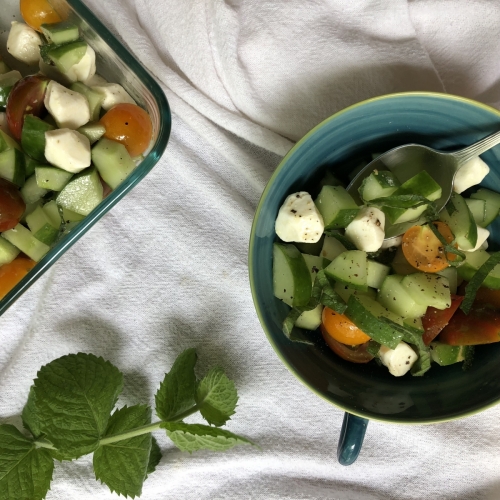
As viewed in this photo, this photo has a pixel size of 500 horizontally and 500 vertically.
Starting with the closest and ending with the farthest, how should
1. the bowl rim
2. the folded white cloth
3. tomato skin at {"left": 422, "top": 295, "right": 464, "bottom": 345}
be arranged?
the bowl rim → tomato skin at {"left": 422, "top": 295, "right": 464, "bottom": 345} → the folded white cloth

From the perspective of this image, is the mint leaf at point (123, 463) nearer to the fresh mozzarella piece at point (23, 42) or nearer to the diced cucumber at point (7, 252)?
the diced cucumber at point (7, 252)

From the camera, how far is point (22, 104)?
3.00 ft

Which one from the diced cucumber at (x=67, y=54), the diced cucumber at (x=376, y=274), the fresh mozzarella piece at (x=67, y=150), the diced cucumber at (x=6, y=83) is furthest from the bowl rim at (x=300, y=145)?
the diced cucumber at (x=6, y=83)

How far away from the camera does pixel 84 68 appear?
0.96m

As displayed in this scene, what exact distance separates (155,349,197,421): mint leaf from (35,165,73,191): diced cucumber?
16.9 inches

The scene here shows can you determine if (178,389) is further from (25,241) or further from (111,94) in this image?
(111,94)

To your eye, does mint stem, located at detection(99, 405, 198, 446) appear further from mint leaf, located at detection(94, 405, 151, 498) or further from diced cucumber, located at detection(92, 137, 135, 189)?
diced cucumber, located at detection(92, 137, 135, 189)

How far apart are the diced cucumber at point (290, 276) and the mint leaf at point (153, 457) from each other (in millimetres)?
490

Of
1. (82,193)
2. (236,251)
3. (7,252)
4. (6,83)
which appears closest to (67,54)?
(6,83)

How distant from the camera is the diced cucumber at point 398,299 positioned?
0.90 metres

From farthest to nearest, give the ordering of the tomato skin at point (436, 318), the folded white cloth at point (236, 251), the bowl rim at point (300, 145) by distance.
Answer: the folded white cloth at point (236, 251), the tomato skin at point (436, 318), the bowl rim at point (300, 145)

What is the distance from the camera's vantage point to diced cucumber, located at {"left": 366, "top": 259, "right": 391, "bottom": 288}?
3.09 feet

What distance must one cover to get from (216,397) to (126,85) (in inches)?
25.5

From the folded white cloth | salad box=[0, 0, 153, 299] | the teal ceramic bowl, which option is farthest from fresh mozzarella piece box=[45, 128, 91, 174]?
the teal ceramic bowl
